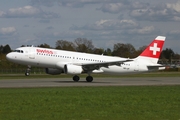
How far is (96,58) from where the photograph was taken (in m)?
47.1

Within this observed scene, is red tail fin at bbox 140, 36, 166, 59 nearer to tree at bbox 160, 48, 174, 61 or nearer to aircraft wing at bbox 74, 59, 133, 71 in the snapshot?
aircraft wing at bbox 74, 59, 133, 71

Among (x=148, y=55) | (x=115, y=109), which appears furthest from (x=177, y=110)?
(x=148, y=55)

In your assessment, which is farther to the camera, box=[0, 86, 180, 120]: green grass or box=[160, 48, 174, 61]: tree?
box=[160, 48, 174, 61]: tree

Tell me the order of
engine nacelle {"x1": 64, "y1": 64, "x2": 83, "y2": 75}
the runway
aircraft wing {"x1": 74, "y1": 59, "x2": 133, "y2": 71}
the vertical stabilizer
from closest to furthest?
the runway < engine nacelle {"x1": 64, "y1": 64, "x2": 83, "y2": 75} < aircraft wing {"x1": 74, "y1": 59, "x2": 133, "y2": 71} < the vertical stabilizer

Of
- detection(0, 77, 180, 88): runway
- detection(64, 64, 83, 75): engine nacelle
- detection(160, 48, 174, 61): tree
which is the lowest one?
detection(0, 77, 180, 88): runway

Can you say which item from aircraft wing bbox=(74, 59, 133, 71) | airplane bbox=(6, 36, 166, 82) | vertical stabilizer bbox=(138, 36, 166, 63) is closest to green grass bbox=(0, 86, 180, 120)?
aircraft wing bbox=(74, 59, 133, 71)

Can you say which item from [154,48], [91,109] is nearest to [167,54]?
[154,48]

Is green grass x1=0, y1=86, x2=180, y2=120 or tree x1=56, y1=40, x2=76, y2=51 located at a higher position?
tree x1=56, y1=40, x2=76, y2=51

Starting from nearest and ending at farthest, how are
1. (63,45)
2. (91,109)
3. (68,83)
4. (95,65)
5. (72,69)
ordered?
(91,109)
(68,83)
(72,69)
(95,65)
(63,45)

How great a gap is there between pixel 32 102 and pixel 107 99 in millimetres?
4009

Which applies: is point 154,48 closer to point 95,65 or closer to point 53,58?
point 95,65

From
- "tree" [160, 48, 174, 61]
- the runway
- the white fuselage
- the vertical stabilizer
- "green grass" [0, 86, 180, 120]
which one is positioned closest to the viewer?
"green grass" [0, 86, 180, 120]

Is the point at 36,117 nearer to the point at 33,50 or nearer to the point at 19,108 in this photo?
the point at 19,108

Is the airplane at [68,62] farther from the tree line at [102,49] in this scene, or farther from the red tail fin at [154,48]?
the tree line at [102,49]
